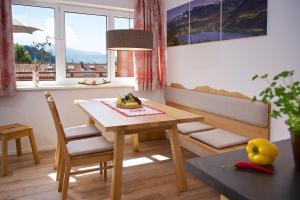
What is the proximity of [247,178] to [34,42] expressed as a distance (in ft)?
11.6

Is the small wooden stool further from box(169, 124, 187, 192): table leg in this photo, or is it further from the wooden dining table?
box(169, 124, 187, 192): table leg

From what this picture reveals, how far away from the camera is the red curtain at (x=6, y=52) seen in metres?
3.13

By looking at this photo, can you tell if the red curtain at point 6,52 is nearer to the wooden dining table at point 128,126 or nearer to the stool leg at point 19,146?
the stool leg at point 19,146

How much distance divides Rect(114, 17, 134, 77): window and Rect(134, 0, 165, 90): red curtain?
0.26 meters

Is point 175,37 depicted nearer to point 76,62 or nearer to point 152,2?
point 152,2

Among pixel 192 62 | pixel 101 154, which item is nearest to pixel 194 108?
pixel 192 62

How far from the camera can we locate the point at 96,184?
8.53 ft

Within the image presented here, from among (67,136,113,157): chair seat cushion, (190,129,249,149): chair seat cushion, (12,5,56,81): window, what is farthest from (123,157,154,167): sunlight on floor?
(12,5,56,81): window

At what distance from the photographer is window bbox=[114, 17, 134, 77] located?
13.7 ft

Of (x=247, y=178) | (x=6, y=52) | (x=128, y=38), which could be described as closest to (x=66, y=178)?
(x=128, y=38)

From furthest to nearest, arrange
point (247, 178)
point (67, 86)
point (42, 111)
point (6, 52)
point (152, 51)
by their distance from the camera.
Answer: point (152, 51) < point (67, 86) < point (42, 111) < point (6, 52) < point (247, 178)

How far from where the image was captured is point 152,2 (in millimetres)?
4035

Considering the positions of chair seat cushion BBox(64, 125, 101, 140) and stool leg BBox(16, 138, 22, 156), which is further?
stool leg BBox(16, 138, 22, 156)

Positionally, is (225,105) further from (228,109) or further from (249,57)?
(249,57)
